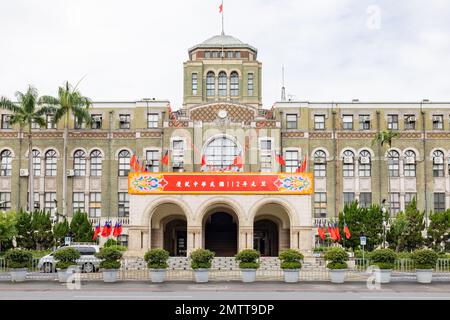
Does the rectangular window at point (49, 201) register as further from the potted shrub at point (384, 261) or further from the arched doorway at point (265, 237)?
the potted shrub at point (384, 261)

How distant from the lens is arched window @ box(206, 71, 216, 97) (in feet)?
175

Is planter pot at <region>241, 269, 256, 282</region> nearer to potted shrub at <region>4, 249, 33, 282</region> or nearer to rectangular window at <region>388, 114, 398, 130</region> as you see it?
potted shrub at <region>4, 249, 33, 282</region>

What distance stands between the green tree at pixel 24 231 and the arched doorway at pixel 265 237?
52.5 feet

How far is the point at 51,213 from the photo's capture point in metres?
49.1

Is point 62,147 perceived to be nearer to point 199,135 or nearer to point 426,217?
point 199,135

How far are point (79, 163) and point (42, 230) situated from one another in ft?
27.6

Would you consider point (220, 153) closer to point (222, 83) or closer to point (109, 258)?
point (222, 83)

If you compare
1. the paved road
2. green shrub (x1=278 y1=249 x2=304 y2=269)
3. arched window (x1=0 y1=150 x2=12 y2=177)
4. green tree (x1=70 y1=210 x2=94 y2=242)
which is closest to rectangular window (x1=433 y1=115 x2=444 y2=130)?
the paved road

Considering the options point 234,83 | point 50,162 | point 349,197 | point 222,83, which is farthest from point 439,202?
point 50,162

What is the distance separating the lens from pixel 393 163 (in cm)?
4988
